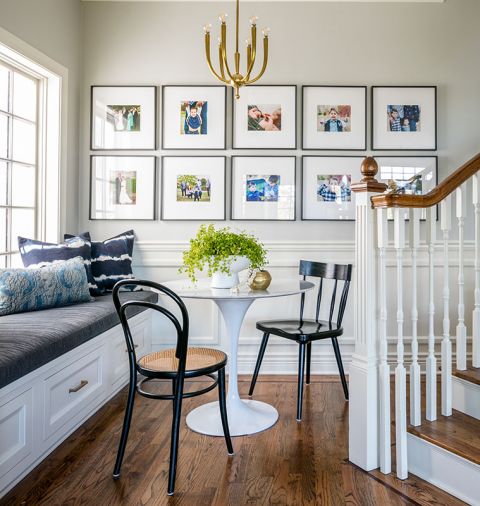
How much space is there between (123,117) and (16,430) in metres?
2.43

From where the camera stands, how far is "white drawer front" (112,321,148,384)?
280cm

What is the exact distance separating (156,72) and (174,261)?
1.50 m

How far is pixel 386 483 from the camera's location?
72.1 inches

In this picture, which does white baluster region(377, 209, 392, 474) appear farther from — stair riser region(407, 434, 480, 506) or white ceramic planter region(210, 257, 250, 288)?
white ceramic planter region(210, 257, 250, 288)

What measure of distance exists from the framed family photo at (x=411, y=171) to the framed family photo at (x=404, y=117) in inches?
3.4

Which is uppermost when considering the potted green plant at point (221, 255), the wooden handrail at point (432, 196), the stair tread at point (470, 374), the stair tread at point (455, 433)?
the wooden handrail at point (432, 196)

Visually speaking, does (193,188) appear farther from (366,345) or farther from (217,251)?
(366,345)

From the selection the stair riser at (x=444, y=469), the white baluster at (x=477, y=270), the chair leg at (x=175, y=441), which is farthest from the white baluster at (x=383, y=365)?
the chair leg at (x=175, y=441)

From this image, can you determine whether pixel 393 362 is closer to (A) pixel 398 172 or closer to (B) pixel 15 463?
(A) pixel 398 172

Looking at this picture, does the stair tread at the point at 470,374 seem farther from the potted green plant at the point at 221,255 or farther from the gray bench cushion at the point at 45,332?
the gray bench cushion at the point at 45,332

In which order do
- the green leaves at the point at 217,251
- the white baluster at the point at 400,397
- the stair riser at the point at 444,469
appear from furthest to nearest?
the green leaves at the point at 217,251, the white baluster at the point at 400,397, the stair riser at the point at 444,469

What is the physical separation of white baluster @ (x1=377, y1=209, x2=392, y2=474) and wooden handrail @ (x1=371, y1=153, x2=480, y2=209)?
6cm

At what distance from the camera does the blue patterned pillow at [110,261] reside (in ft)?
10.3

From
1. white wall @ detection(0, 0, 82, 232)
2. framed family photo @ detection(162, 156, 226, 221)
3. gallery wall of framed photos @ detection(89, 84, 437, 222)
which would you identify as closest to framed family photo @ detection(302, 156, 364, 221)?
gallery wall of framed photos @ detection(89, 84, 437, 222)
